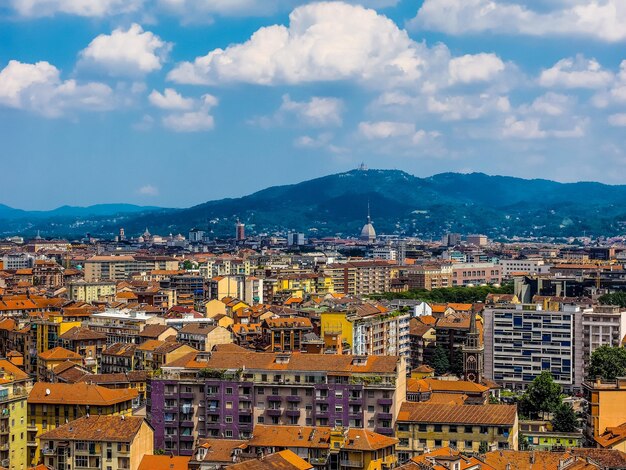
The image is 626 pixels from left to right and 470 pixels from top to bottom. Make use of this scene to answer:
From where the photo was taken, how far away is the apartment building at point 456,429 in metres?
45.2

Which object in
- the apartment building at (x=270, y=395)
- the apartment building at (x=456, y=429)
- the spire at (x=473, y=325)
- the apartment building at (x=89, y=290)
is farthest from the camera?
the apartment building at (x=89, y=290)

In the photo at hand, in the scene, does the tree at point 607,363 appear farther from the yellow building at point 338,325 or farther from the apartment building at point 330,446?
the apartment building at point 330,446

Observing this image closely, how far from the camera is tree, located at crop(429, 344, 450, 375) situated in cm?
7771

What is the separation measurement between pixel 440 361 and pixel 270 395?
32.9m

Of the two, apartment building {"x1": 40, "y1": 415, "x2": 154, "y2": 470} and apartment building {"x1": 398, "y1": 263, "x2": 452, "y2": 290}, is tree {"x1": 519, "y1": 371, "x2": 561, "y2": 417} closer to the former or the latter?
apartment building {"x1": 40, "y1": 415, "x2": 154, "y2": 470}

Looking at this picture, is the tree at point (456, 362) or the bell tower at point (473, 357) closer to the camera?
the bell tower at point (473, 357)

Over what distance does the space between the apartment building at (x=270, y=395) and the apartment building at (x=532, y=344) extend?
30.5 m

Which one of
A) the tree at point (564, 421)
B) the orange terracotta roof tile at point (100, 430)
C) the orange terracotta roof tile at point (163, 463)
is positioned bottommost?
the tree at point (564, 421)

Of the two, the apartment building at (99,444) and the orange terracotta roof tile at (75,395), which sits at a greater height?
the orange terracotta roof tile at (75,395)

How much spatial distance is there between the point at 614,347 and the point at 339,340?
18.8 meters

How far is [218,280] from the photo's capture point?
118m

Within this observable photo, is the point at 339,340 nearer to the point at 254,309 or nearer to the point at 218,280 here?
the point at 254,309

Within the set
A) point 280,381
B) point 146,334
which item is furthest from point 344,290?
point 280,381

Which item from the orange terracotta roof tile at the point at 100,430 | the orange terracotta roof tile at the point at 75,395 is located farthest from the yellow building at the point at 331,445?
the orange terracotta roof tile at the point at 75,395
